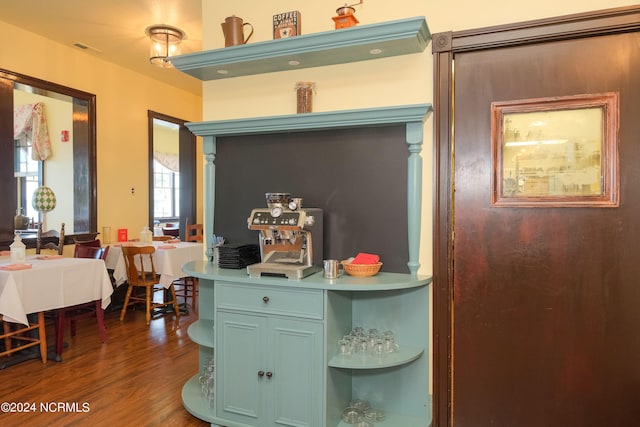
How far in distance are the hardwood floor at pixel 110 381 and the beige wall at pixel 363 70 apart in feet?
6.27

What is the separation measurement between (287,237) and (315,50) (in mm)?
1073

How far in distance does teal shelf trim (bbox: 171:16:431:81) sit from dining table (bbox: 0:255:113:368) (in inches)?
79.6

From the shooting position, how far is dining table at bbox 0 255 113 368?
10.5 ft

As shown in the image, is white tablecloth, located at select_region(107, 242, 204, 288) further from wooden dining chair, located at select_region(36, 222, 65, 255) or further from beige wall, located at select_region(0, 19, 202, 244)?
beige wall, located at select_region(0, 19, 202, 244)

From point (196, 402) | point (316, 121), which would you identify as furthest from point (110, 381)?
point (316, 121)

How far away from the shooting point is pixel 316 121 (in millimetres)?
2537

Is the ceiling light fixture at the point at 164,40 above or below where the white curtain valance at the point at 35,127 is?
above

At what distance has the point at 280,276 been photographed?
7.80 feet

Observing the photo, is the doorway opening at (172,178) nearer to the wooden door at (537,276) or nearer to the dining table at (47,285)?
the dining table at (47,285)

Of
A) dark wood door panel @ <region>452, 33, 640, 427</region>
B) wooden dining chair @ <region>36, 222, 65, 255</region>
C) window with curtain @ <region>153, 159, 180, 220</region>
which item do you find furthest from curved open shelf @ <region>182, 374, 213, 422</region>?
window with curtain @ <region>153, 159, 180, 220</region>

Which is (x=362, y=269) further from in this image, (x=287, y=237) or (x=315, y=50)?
(x=315, y=50)

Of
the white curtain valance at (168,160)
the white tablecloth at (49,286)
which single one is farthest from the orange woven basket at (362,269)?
the white curtain valance at (168,160)

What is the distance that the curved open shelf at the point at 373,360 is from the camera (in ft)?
7.25

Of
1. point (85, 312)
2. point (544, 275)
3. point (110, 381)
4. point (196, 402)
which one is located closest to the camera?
point (544, 275)
